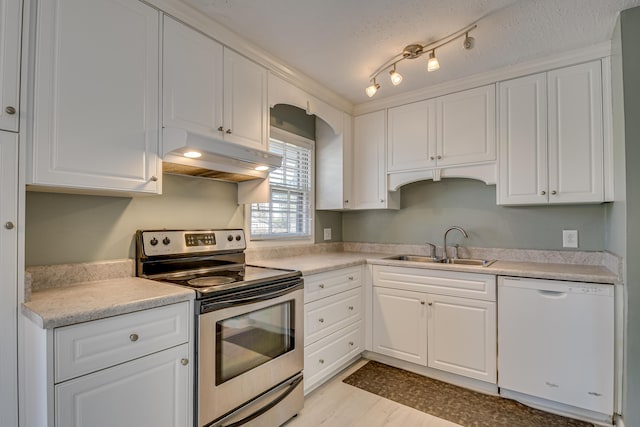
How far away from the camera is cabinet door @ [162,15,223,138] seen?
1.74 meters

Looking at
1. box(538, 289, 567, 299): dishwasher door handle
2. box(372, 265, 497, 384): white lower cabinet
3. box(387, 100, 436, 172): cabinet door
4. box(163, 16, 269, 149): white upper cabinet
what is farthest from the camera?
box(387, 100, 436, 172): cabinet door

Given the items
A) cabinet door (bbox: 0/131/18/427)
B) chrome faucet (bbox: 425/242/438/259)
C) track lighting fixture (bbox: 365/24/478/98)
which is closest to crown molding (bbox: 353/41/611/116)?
track lighting fixture (bbox: 365/24/478/98)

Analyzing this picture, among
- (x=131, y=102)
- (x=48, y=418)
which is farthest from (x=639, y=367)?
(x=131, y=102)

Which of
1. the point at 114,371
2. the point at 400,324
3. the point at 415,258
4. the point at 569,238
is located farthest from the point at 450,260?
the point at 114,371

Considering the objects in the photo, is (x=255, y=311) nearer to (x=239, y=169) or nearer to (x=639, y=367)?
(x=239, y=169)

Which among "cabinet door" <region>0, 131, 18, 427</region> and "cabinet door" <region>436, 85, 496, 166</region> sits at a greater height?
"cabinet door" <region>436, 85, 496, 166</region>

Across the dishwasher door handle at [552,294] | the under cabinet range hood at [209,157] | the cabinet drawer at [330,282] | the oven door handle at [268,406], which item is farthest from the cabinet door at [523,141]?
the oven door handle at [268,406]

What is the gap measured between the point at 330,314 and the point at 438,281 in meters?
0.85

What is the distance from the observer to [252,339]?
1771 mm

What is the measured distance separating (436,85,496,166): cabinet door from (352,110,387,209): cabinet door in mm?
551

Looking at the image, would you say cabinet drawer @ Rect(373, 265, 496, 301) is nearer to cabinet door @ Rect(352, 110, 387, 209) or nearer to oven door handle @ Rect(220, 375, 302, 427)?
cabinet door @ Rect(352, 110, 387, 209)

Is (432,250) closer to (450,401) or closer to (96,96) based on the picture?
(450,401)

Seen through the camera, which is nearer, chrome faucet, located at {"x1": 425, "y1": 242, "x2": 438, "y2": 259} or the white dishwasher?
the white dishwasher

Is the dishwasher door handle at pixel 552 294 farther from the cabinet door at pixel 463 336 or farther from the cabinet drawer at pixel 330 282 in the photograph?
the cabinet drawer at pixel 330 282
